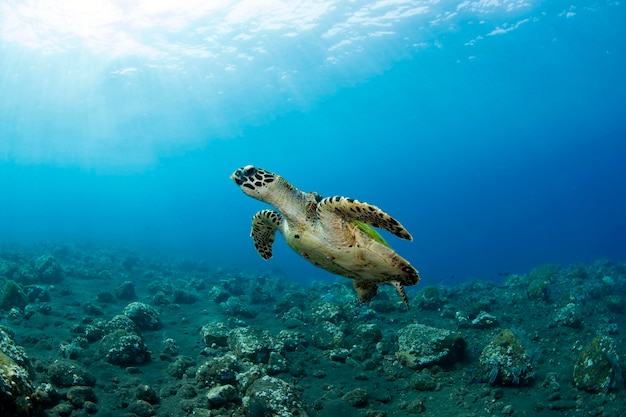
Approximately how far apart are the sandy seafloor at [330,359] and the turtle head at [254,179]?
2.90 m

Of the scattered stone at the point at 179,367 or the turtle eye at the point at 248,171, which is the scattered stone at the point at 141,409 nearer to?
the scattered stone at the point at 179,367

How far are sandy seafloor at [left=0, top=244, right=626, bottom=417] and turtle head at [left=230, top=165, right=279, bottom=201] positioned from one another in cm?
290

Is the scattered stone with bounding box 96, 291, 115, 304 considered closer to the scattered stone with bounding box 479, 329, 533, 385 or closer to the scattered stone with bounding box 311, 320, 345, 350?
the scattered stone with bounding box 311, 320, 345, 350

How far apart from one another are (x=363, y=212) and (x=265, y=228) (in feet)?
7.92

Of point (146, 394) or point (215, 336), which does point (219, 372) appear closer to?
point (146, 394)

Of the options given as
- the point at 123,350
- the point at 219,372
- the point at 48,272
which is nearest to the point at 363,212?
the point at 219,372

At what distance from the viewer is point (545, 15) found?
34.6 metres

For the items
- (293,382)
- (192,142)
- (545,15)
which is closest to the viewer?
(293,382)

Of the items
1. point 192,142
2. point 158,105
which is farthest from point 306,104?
point 192,142

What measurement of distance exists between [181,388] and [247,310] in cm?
564

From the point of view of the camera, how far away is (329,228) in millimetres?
4645

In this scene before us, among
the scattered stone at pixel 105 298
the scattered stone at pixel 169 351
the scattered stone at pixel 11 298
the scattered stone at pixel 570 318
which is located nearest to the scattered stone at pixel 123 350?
the scattered stone at pixel 169 351

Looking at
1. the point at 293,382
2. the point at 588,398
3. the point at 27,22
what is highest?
the point at 27,22

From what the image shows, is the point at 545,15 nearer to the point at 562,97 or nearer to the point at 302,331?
the point at 302,331
